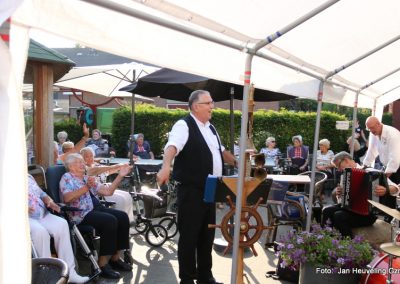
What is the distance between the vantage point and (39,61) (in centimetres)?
571

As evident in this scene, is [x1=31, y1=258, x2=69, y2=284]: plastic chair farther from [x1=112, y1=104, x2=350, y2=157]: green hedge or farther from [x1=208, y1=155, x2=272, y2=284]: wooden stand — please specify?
[x1=112, y1=104, x2=350, y2=157]: green hedge

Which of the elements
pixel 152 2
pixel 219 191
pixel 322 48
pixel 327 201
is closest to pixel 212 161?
pixel 219 191

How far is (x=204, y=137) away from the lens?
12.2 ft

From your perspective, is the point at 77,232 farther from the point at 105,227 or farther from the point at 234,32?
the point at 234,32

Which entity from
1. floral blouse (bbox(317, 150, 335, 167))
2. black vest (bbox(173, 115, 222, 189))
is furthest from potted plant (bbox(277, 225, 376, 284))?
floral blouse (bbox(317, 150, 335, 167))

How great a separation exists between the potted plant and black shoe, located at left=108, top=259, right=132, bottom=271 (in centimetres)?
170

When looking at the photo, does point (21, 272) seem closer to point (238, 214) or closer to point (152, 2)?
point (152, 2)

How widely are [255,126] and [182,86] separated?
696cm

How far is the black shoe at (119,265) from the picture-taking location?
461 cm

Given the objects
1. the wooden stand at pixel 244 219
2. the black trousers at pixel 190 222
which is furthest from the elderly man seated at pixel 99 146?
the wooden stand at pixel 244 219

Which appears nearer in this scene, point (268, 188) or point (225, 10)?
point (225, 10)

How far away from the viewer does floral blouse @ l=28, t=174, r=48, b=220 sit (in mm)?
3885

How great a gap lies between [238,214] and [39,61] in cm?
389

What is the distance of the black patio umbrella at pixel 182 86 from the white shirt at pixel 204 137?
2424 millimetres
